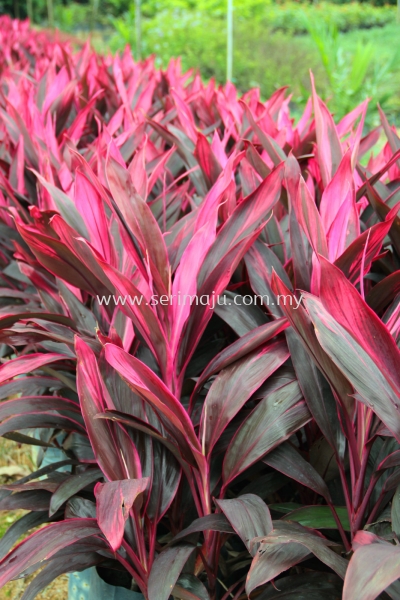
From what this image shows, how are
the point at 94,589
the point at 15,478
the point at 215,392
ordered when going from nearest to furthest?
the point at 215,392, the point at 94,589, the point at 15,478

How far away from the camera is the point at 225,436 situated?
0.97 metres

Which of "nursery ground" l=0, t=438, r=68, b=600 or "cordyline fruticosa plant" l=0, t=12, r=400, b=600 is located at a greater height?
"cordyline fruticosa plant" l=0, t=12, r=400, b=600

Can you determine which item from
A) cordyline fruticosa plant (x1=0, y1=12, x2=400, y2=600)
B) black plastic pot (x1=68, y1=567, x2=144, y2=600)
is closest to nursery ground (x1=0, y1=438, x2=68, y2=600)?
black plastic pot (x1=68, y1=567, x2=144, y2=600)

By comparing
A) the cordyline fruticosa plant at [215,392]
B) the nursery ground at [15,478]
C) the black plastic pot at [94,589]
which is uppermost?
the cordyline fruticosa plant at [215,392]

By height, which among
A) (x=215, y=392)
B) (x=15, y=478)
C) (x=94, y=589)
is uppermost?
(x=215, y=392)

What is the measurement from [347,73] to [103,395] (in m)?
7.69

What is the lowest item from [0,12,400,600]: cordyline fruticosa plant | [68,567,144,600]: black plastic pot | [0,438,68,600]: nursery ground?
[0,438,68,600]: nursery ground

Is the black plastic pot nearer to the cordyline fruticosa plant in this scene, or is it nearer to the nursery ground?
the cordyline fruticosa plant

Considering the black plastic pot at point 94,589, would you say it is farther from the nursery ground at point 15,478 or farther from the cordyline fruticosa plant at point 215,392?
the nursery ground at point 15,478

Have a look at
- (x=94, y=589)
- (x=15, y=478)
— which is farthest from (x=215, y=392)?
(x=15, y=478)

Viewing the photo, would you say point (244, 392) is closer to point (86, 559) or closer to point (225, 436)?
point (225, 436)

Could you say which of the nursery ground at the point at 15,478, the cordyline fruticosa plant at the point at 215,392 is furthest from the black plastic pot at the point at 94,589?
the nursery ground at the point at 15,478

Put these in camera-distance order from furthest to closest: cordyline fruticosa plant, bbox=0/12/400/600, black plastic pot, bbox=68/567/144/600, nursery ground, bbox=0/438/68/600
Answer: nursery ground, bbox=0/438/68/600 < black plastic pot, bbox=68/567/144/600 < cordyline fruticosa plant, bbox=0/12/400/600

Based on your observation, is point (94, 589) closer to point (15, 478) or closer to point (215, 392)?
point (215, 392)
